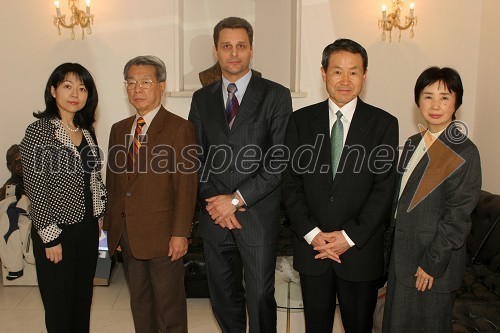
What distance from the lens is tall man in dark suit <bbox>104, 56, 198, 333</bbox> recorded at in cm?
230

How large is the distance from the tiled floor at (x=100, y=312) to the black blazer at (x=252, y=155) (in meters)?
1.24

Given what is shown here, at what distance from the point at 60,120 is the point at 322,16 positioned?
301 centimetres

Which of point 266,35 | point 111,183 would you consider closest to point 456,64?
point 266,35

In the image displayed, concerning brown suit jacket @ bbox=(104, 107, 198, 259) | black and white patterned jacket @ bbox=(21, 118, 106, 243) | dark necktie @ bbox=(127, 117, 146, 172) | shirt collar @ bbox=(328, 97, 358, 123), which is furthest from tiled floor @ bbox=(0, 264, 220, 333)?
shirt collar @ bbox=(328, 97, 358, 123)

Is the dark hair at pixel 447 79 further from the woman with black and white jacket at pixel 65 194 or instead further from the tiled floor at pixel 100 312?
the tiled floor at pixel 100 312

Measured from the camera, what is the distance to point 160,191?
230cm

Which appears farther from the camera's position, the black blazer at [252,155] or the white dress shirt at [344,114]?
the black blazer at [252,155]

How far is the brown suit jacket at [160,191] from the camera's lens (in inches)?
90.4

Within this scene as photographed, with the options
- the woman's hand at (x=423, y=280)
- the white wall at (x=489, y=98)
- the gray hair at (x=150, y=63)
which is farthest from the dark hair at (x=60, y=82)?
the white wall at (x=489, y=98)

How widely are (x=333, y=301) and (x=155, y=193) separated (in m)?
0.96

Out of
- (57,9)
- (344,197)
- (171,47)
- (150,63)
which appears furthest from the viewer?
(171,47)

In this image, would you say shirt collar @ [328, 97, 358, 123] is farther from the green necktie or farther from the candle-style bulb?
the candle-style bulb

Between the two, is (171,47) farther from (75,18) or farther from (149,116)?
(149,116)

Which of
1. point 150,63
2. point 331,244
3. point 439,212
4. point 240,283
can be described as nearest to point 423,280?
point 439,212
